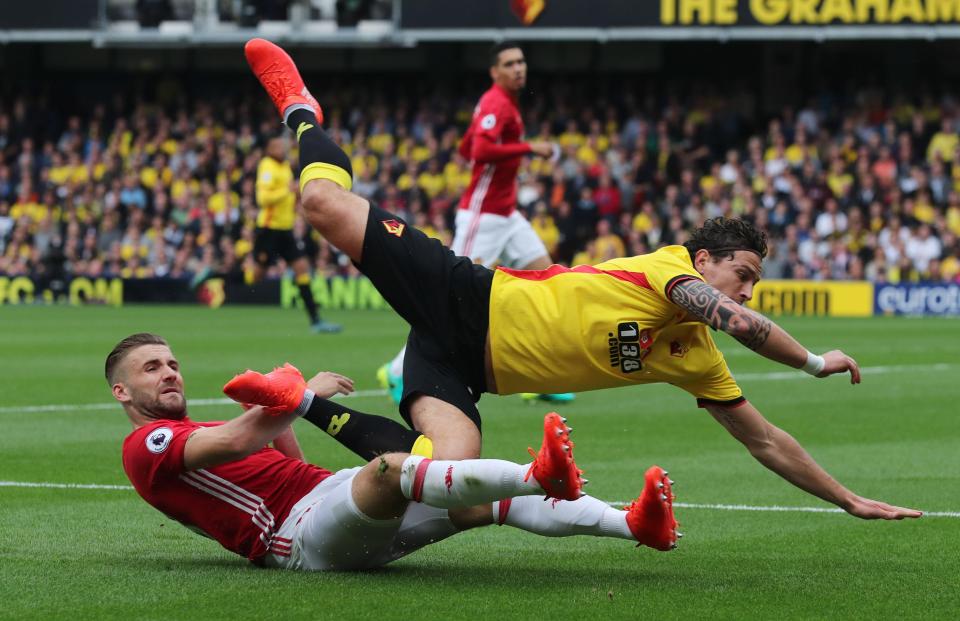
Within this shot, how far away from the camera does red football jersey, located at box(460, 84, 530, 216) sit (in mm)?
12820

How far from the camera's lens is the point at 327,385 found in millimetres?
6102

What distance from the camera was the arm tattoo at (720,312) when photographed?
572 centimetres

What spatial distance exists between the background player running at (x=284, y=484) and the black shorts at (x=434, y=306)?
0.41m

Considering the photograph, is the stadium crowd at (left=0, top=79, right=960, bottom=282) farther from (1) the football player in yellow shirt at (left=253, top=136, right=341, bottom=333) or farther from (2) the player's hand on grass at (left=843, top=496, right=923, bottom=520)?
(2) the player's hand on grass at (left=843, top=496, right=923, bottom=520)

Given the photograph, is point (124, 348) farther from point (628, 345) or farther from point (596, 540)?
point (596, 540)

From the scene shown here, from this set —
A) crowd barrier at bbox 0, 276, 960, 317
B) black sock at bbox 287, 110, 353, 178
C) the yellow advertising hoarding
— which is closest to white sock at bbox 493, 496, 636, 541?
black sock at bbox 287, 110, 353, 178

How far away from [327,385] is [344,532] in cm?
67

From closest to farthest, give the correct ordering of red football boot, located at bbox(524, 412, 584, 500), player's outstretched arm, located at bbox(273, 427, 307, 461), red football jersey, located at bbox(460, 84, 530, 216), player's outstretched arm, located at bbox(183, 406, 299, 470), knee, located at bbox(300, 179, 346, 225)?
red football boot, located at bbox(524, 412, 584, 500) < player's outstretched arm, located at bbox(183, 406, 299, 470) < player's outstretched arm, located at bbox(273, 427, 307, 461) < knee, located at bbox(300, 179, 346, 225) < red football jersey, located at bbox(460, 84, 530, 216)

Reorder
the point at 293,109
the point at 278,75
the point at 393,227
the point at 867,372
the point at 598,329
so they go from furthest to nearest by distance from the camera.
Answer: the point at 867,372 < the point at 278,75 < the point at 293,109 < the point at 393,227 < the point at 598,329

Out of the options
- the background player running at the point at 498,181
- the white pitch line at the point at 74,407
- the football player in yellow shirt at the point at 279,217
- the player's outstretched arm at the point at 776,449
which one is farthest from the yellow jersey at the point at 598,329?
the football player in yellow shirt at the point at 279,217

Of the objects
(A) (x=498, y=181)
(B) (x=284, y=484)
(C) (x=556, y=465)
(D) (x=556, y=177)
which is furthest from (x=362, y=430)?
(D) (x=556, y=177)

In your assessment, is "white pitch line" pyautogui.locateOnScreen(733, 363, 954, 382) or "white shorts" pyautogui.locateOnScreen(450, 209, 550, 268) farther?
"white pitch line" pyautogui.locateOnScreen(733, 363, 954, 382)

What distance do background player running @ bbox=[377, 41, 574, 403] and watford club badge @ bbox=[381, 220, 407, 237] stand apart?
6.23 m

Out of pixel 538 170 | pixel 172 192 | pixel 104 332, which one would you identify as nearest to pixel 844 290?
pixel 538 170
